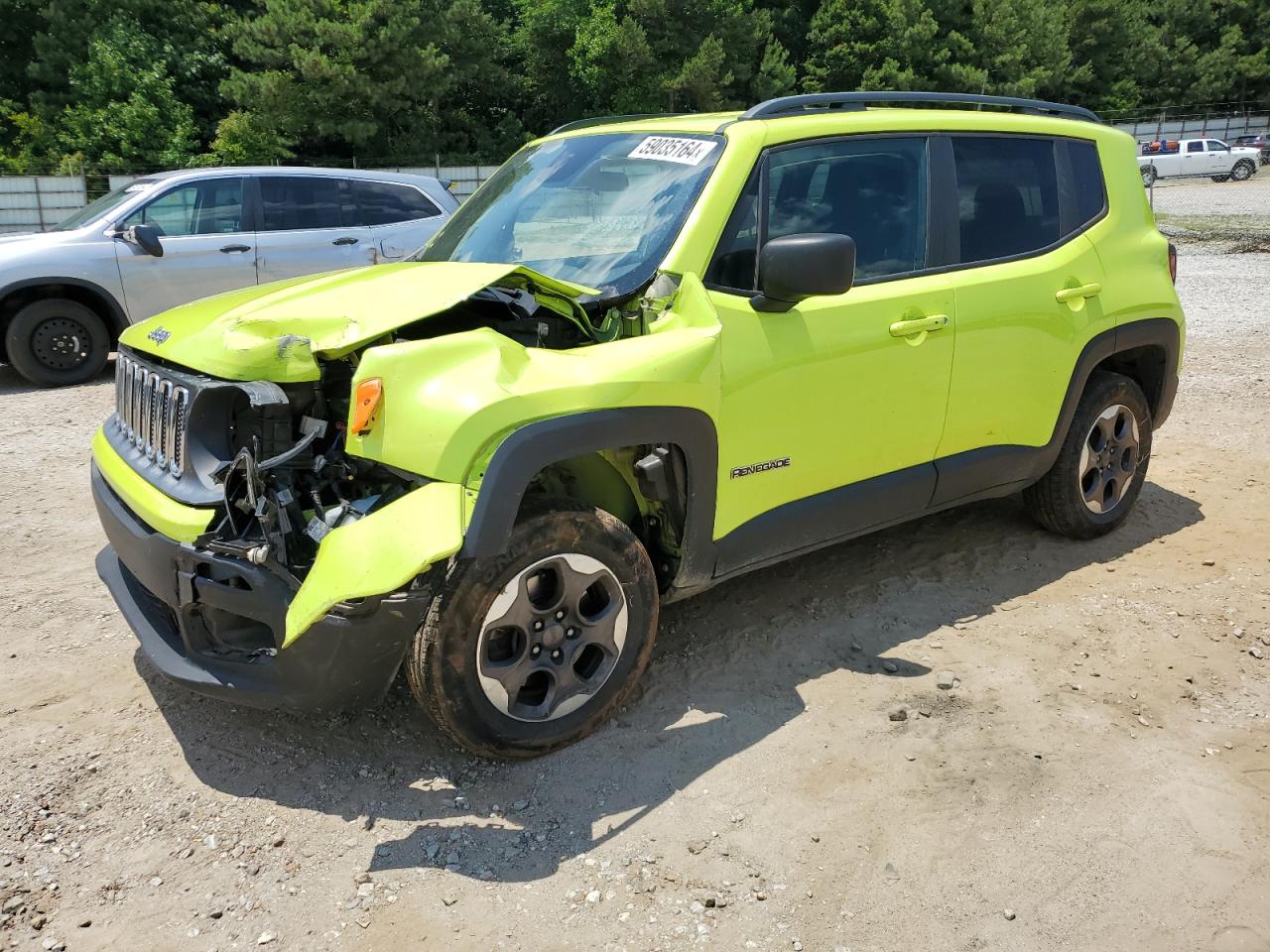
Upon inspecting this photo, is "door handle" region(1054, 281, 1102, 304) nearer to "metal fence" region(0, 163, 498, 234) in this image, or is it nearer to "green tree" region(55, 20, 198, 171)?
"metal fence" region(0, 163, 498, 234)

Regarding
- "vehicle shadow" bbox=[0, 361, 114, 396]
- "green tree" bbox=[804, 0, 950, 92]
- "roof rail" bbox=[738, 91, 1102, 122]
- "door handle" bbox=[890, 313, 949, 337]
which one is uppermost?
"green tree" bbox=[804, 0, 950, 92]

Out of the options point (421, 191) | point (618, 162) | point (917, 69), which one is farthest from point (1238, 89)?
point (618, 162)

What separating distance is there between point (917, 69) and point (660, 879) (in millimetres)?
47051

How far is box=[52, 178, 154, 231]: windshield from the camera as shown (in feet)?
29.5

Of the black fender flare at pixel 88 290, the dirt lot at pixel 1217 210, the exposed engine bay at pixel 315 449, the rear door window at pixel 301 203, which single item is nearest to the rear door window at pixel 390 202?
the rear door window at pixel 301 203

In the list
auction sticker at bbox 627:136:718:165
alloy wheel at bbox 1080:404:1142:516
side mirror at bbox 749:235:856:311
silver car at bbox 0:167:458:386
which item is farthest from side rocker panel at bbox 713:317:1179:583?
silver car at bbox 0:167:458:386

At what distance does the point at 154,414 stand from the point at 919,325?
2739 millimetres

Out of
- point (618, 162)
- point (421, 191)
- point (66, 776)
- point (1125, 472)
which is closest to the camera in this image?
point (66, 776)

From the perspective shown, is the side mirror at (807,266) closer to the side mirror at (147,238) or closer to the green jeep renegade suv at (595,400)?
the green jeep renegade suv at (595,400)

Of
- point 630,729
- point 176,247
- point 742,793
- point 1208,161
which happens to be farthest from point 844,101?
point 1208,161

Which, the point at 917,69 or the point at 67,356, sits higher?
the point at 917,69

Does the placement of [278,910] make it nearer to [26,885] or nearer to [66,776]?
[26,885]

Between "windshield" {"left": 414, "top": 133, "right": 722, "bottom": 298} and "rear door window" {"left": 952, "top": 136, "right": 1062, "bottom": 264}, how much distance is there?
1.21 m

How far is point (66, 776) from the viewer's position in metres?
3.21
